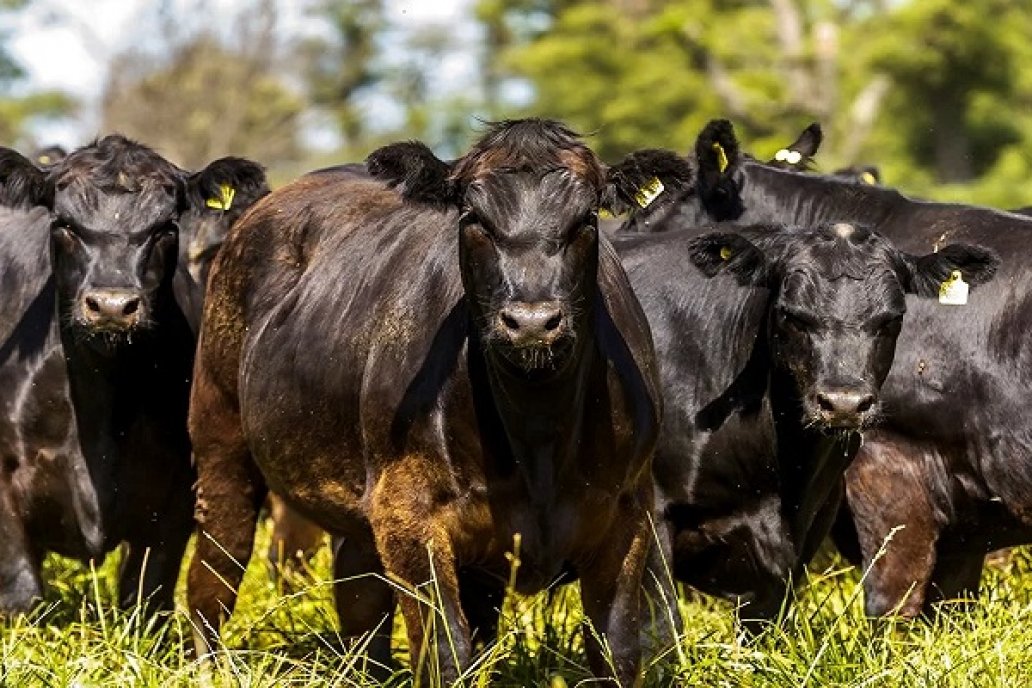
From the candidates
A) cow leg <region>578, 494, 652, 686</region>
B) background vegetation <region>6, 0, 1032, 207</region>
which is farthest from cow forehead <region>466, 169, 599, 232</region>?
background vegetation <region>6, 0, 1032, 207</region>

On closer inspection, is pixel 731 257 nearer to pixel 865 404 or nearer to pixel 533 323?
pixel 865 404

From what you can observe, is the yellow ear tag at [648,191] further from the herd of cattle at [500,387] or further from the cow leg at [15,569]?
the cow leg at [15,569]

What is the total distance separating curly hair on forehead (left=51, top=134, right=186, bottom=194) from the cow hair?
7 cm

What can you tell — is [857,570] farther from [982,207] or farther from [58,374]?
[58,374]

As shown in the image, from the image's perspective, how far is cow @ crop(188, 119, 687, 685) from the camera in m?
5.60

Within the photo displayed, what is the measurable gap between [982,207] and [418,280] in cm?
321

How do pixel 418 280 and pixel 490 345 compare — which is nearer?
pixel 490 345

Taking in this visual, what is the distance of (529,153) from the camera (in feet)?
19.0

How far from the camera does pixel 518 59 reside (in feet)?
134

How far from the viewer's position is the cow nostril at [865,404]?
6.67 meters

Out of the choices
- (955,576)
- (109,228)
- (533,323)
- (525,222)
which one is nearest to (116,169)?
(109,228)

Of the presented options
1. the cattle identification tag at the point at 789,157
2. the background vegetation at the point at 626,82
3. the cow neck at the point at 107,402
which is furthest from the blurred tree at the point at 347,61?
the cow neck at the point at 107,402

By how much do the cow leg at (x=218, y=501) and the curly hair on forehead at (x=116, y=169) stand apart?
96 cm

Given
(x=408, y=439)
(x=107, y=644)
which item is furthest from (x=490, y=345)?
(x=107, y=644)
